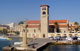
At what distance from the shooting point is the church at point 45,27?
3615 inches

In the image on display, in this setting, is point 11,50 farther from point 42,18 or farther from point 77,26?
point 77,26

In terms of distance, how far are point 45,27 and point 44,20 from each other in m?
3.58

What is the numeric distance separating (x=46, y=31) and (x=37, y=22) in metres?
24.0

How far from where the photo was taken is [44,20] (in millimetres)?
92438

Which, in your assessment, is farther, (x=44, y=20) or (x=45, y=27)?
(x=45, y=27)

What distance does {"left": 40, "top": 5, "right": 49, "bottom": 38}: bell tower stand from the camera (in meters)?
91.2

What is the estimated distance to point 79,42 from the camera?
179 ft

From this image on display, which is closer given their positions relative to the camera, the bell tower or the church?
the bell tower

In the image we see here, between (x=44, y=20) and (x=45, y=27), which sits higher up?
(x=44, y=20)

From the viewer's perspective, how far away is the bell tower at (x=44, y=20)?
299 feet

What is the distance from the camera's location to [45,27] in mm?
92750

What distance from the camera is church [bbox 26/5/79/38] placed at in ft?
301

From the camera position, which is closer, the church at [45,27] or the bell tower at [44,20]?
the bell tower at [44,20]

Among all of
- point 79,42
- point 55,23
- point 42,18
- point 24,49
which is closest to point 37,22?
point 55,23
